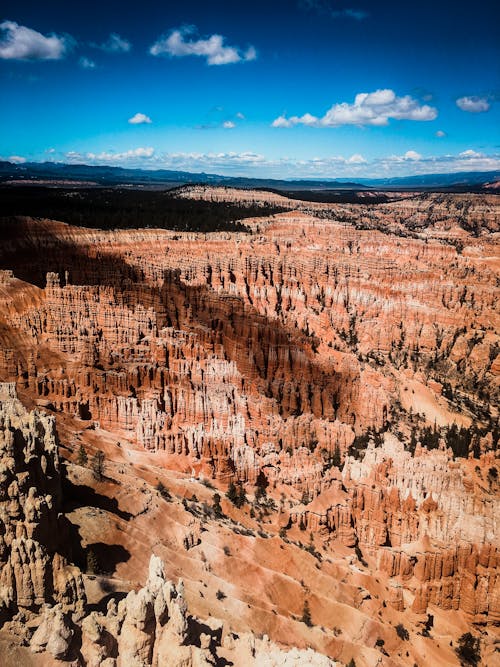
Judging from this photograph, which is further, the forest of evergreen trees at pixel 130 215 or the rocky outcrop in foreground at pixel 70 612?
the forest of evergreen trees at pixel 130 215

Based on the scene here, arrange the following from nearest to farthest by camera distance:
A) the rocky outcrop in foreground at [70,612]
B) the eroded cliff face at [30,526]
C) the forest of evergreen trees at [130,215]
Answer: the rocky outcrop in foreground at [70,612] < the eroded cliff face at [30,526] < the forest of evergreen trees at [130,215]

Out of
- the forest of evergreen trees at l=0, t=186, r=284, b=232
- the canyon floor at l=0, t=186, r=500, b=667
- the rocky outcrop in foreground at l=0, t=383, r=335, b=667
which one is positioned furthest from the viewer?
the forest of evergreen trees at l=0, t=186, r=284, b=232

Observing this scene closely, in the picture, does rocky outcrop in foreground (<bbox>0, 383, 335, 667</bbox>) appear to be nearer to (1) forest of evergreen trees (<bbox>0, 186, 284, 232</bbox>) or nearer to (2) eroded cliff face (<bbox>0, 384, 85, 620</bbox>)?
(2) eroded cliff face (<bbox>0, 384, 85, 620</bbox>)

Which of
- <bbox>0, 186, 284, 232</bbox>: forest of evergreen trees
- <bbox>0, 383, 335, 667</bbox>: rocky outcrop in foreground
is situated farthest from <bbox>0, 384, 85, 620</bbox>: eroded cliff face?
<bbox>0, 186, 284, 232</bbox>: forest of evergreen trees

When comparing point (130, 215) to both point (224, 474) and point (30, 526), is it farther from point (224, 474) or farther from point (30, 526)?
point (30, 526)

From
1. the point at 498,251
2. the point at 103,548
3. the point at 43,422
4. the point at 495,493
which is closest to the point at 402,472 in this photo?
the point at 495,493

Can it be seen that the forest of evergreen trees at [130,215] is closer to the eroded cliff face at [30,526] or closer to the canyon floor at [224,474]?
the canyon floor at [224,474]

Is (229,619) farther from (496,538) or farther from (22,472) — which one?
(496,538)

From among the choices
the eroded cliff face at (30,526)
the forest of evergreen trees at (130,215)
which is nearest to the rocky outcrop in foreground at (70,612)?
the eroded cliff face at (30,526)
